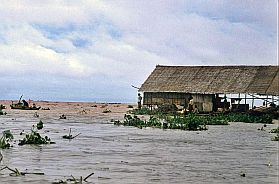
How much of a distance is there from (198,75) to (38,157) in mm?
30286

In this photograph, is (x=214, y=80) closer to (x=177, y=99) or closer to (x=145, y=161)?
(x=177, y=99)

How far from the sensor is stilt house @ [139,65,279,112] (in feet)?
124

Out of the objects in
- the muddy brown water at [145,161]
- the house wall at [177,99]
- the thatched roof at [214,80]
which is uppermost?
the thatched roof at [214,80]

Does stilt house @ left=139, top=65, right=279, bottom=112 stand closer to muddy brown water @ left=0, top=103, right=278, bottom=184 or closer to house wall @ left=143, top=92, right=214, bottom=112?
house wall @ left=143, top=92, right=214, bottom=112

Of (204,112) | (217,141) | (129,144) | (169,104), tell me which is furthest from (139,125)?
(169,104)

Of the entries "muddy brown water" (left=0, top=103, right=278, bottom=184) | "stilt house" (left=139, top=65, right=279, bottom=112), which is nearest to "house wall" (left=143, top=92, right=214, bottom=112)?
"stilt house" (left=139, top=65, right=279, bottom=112)

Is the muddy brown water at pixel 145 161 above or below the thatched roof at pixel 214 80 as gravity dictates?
below

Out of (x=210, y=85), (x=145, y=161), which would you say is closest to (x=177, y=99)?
(x=210, y=85)

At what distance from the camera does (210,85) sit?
39281 mm

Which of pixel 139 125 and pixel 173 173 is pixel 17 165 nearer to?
pixel 173 173

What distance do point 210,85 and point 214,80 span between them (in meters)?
0.80

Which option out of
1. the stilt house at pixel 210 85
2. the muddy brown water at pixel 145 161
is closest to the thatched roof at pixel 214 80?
the stilt house at pixel 210 85

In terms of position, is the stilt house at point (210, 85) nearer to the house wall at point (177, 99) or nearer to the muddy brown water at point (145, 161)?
the house wall at point (177, 99)

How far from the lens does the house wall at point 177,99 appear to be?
39094mm
